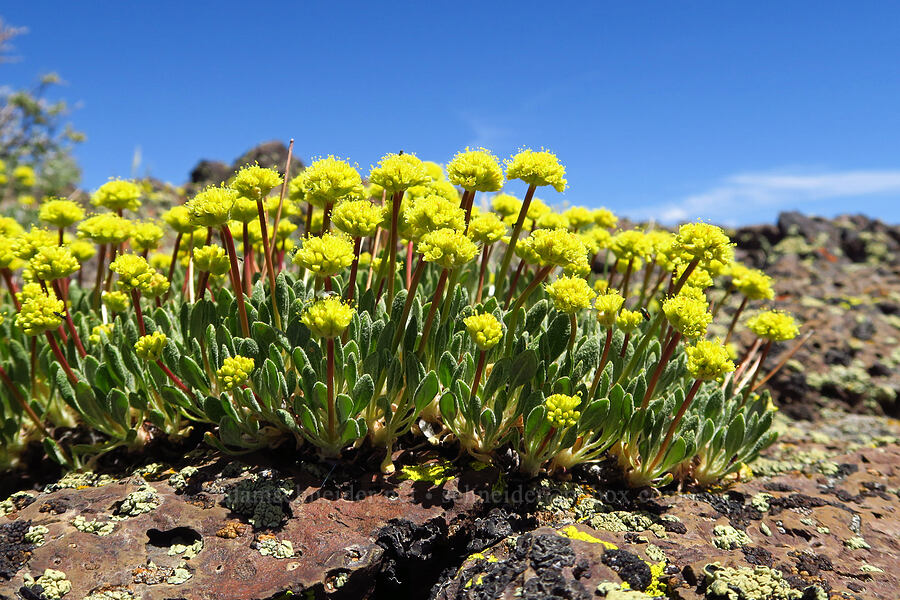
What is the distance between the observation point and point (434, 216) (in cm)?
341

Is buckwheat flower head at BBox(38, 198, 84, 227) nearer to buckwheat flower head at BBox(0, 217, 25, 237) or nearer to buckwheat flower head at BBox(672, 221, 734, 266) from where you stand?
buckwheat flower head at BBox(0, 217, 25, 237)

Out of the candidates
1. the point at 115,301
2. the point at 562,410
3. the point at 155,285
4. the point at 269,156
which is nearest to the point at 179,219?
the point at 155,285

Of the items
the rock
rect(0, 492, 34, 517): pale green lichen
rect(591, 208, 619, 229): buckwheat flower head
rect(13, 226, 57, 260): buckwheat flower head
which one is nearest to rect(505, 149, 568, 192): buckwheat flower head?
rect(591, 208, 619, 229): buckwheat flower head

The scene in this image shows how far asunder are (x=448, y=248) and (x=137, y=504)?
2263mm

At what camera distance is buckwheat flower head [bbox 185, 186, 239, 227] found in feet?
10.7

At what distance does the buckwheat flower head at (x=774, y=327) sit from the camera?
427 centimetres

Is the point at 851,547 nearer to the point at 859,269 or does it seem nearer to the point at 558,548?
the point at 558,548

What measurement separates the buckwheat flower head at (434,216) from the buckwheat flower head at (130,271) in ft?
5.67

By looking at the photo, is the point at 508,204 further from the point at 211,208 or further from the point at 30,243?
the point at 30,243

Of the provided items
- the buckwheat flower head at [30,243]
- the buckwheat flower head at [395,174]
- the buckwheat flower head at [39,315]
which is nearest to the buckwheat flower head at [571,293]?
the buckwheat flower head at [395,174]

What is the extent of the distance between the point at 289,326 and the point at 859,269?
10.6m

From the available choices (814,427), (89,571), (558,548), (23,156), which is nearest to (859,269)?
(814,427)

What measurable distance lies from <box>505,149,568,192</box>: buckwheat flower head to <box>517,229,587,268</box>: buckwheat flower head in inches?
14.2

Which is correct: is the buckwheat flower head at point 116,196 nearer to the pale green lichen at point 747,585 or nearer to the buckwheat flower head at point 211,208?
the buckwheat flower head at point 211,208
